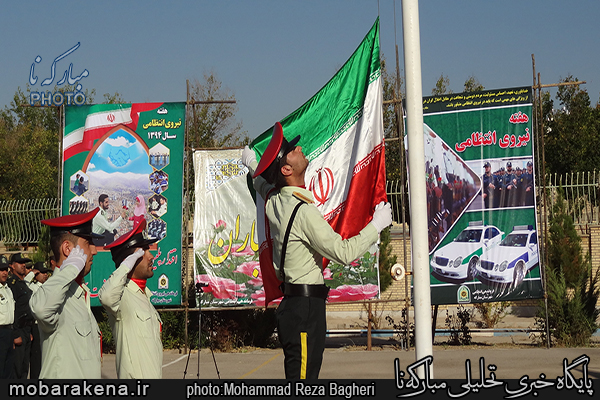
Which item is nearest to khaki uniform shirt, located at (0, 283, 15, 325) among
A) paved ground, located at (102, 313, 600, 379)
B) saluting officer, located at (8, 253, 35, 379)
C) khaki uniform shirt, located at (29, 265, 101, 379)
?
saluting officer, located at (8, 253, 35, 379)

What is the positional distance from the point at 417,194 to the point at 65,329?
2388mm

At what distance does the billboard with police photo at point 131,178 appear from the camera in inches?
487

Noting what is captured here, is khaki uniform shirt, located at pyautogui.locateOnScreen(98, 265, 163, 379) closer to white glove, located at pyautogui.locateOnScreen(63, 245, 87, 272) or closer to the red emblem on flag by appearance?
white glove, located at pyautogui.locateOnScreen(63, 245, 87, 272)

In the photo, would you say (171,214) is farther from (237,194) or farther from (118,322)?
(118,322)

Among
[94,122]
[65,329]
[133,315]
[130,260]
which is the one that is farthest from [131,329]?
[94,122]

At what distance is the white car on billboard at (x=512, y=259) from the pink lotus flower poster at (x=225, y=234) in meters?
2.54

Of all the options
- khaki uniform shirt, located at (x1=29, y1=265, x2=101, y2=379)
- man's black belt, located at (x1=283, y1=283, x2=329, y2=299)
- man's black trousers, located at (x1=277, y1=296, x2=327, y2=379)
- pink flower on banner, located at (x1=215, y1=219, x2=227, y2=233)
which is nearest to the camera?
khaki uniform shirt, located at (x1=29, y1=265, x2=101, y2=379)

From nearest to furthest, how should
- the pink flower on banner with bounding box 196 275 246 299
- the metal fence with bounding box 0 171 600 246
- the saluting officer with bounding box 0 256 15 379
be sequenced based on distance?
the saluting officer with bounding box 0 256 15 379
the pink flower on banner with bounding box 196 275 246 299
the metal fence with bounding box 0 171 600 246

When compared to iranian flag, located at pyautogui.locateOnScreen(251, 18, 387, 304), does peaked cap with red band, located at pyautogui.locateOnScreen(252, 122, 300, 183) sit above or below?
below

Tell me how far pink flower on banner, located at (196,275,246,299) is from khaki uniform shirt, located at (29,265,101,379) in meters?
7.79

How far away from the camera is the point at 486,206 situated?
1223cm

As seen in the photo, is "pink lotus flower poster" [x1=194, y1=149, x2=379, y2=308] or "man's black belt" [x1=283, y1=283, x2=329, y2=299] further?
"pink lotus flower poster" [x1=194, y1=149, x2=379, y2=308]

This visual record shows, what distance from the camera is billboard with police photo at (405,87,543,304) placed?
12.1m

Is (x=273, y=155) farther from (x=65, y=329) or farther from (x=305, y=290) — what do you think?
(x=65, y=329)
